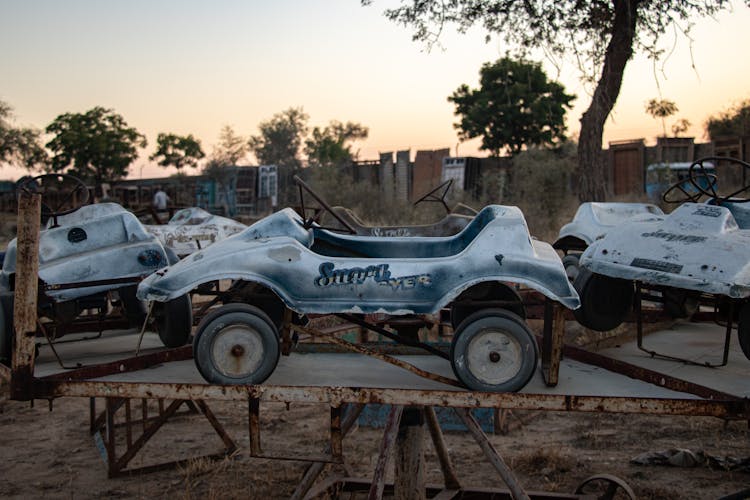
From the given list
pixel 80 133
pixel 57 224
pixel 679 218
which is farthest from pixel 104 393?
pixel 80 133

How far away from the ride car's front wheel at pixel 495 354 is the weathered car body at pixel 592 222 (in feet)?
14.0

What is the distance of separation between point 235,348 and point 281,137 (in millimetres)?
49454

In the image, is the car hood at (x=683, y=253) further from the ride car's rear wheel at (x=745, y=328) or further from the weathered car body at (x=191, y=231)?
the weathered car body at (x=191, y=231)

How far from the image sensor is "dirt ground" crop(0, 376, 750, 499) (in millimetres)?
5766

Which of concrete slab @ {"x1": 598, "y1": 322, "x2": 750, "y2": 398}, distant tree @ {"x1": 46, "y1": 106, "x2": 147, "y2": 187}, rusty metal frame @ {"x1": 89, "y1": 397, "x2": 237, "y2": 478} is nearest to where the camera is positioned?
concrete slab @ {"x1": 598, "y1": 322, "x2": 750, "y2": 398}

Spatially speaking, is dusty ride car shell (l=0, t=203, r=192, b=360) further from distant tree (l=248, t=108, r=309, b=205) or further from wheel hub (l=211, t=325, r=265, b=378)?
distant tree (l=248, t=108, r=309, b=205)

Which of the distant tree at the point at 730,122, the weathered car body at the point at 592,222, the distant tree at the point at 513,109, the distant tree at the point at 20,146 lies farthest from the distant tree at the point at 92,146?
the weathered car body at the point at 592,222

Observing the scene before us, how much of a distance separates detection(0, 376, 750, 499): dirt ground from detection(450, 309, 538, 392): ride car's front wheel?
6.97ft

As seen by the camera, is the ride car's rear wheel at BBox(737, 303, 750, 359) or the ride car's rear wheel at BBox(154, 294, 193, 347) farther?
the ride car's rear wheel at BBox(154, 294, 193, 347)

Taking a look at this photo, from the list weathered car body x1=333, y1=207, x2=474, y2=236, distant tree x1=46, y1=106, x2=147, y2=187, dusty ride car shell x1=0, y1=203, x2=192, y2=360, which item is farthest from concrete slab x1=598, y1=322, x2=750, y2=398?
distant tree x1=46, y1=106, x2=147, y2=187

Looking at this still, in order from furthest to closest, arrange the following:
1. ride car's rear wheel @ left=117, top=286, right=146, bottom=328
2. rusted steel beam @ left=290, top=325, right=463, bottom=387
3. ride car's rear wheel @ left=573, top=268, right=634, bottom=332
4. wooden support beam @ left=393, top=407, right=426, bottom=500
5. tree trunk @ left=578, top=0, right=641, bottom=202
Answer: tree trunk @ left=578, top=0, right=641, bottom=202 → ride car's rear wheel @ left=117, top=286, right=146, bottom=328 → ride car's rear wheel @ left=573, top=268, right=634, bottom=332 → wooden support beam @ left=393, top=407, right=426, bottom=500 → rusted steel beam @ left=290, top=325, right=463, bottom=387

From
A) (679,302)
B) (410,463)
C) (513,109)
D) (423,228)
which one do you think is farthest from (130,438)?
(513,109)

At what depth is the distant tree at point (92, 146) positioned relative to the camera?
147ft

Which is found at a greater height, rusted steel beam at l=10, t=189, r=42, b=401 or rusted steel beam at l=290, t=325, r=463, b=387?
rusted steel beam at l=10, t=189, r=42, b=401
